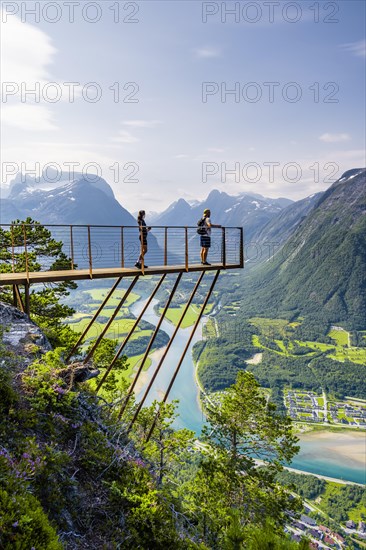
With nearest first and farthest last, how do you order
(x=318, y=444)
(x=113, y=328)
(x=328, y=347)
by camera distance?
(x=318, y=444) < (x=113, y=328) < (x=328, y=347)

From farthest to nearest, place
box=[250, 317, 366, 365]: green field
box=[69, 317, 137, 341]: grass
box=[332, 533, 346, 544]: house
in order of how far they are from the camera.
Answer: box=[250, 317, 366, 365]: green field, box=[69, 317, 137, 341]: grass, box=[332, 533, 346, 544]: house

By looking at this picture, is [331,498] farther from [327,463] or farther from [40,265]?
[40,265]

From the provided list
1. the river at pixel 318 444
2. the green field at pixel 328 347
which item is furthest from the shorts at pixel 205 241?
the green field at pixel 328 347

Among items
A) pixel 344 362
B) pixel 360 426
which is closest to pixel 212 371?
pixel 360 426

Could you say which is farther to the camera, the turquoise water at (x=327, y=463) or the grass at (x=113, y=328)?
the grass at (x=113, y=328)

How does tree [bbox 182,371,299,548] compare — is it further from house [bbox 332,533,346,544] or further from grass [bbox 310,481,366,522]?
grass [bbox 310,481,366,522]

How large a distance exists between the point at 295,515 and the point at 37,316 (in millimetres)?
17482

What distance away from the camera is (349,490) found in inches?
2923

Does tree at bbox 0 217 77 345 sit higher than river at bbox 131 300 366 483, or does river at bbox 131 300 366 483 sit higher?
tree at bbox 0 217 77 345

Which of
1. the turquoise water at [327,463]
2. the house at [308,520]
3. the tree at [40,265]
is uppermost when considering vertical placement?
the tree at [40,265]

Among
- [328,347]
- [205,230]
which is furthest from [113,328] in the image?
[205,230]

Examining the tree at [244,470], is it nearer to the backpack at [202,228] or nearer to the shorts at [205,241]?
the shorts at [205,241]

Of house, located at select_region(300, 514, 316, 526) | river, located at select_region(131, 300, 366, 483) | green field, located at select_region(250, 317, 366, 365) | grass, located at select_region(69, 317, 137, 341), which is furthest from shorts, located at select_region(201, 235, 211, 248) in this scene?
green field, located at select_region(250, 317, 366, 365)

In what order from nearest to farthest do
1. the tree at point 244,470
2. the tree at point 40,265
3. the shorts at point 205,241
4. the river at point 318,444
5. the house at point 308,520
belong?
1. the shorts at point 205,241
2. the tree at point 244,470
3. the tree at point 40,265
4. the house at point 308,520
5. the river at point 318,444
